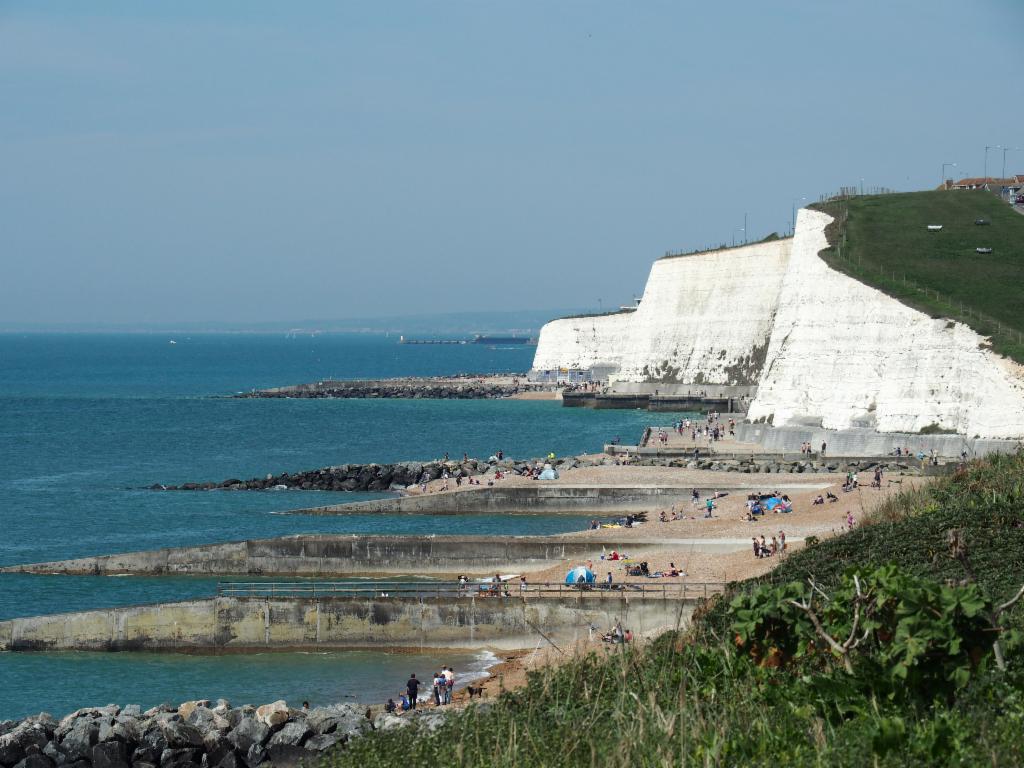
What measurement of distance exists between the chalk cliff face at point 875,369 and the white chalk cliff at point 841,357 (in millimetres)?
56

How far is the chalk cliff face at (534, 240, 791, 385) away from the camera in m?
106

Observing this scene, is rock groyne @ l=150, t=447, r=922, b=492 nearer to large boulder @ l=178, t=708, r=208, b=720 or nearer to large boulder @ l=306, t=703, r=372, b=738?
large boulder @ l=178, t=708, r=208, b=720

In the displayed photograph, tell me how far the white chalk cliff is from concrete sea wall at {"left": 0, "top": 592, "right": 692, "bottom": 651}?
2905cm

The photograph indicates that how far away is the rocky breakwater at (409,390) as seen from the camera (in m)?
131

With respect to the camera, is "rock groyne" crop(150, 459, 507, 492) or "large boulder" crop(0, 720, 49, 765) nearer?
"large boulder" crop(0, 720, 49, 765)

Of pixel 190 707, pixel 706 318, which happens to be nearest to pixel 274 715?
pixel 190 707

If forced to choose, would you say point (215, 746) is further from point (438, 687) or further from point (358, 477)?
point (358, 477)

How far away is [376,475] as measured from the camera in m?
63.6

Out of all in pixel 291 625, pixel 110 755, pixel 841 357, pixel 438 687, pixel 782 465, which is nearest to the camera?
pixel 110 755

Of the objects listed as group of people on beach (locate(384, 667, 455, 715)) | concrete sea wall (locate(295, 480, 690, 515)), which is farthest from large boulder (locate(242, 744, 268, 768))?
concrete sea wall (locate(295, 480, 690, 515))

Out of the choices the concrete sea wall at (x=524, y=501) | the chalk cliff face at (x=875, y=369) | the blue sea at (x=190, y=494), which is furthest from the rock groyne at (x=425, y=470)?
the concrete sea wall at (x=524, y=501)

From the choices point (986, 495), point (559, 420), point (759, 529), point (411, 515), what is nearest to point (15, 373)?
point (559, 420)

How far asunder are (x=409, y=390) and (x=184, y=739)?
112m

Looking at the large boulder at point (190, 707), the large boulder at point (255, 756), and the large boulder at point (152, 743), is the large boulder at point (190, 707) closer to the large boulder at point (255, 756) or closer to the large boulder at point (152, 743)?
the large boulder at point (152, 743)
